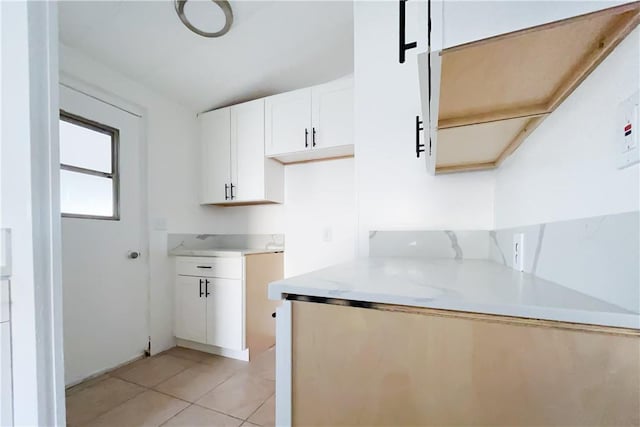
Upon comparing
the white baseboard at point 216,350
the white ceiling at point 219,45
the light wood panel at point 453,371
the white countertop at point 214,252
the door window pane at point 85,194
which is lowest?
the white baseboard at point 216,350

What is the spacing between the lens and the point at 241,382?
1.84 m

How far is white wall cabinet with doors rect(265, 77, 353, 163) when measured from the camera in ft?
7.08

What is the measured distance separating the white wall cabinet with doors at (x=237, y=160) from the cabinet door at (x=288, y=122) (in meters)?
0.08

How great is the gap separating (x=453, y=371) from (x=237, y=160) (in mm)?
2409

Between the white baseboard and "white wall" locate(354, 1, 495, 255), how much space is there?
4.56ft

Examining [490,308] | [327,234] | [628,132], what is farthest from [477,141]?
[327,234]

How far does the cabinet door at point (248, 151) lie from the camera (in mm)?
2443

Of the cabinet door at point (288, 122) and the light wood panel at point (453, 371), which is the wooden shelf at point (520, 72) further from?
the cabinet door at point (288, 122)

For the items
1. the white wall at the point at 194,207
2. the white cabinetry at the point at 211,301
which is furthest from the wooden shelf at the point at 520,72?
the white cabinetry at the point at 211,301

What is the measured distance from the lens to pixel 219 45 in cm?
197

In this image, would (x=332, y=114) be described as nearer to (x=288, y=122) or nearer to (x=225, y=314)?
(x=288, y=122)

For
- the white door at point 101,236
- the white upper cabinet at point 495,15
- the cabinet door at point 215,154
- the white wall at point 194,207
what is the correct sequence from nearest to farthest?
Answer: the white upper cabinet at point 495,15
the white door at point 101,236
the white wall at point 194,207
the cabinet door at point 215,154

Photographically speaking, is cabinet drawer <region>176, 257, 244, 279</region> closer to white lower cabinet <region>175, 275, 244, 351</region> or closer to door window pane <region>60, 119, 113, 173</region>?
white lower cabinet <region>175, 275, 244, 351</region>

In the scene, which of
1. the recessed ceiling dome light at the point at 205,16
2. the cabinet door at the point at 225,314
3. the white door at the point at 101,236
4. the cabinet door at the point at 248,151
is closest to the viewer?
the recessed ceiling dome light at the point at 205,16
